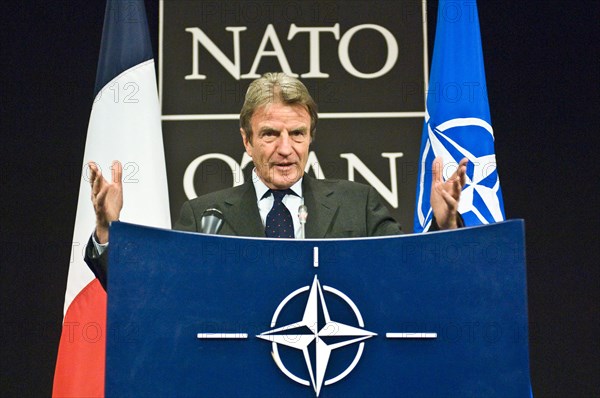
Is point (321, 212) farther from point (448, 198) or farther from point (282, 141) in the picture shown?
point (448, 198)

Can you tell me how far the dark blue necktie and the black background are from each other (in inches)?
67.0

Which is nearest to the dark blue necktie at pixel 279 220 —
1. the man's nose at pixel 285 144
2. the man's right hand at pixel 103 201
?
the man's nose at pixel 285 144

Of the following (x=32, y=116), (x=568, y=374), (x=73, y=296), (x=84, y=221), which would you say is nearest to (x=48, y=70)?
(x=32, y=116)

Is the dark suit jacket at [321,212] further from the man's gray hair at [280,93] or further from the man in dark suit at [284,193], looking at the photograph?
the man's gray hair at [280,93]

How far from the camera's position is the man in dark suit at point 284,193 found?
2.10 m

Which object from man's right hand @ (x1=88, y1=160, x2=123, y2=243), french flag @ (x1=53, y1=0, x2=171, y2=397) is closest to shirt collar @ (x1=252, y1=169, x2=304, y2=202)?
man's right hand @ (x1=88, y1=160, x2=123, y2=243)

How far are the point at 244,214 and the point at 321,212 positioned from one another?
19 cm

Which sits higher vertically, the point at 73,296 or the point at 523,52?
the point at 523,52

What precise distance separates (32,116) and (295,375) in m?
2.65

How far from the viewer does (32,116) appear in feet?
Result: 12.4

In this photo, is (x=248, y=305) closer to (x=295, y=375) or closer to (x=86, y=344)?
(x=295, y=375)

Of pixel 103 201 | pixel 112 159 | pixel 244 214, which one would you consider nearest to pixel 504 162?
pixel 112 159

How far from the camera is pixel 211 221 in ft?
6.84

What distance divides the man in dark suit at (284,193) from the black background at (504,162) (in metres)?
1.63
